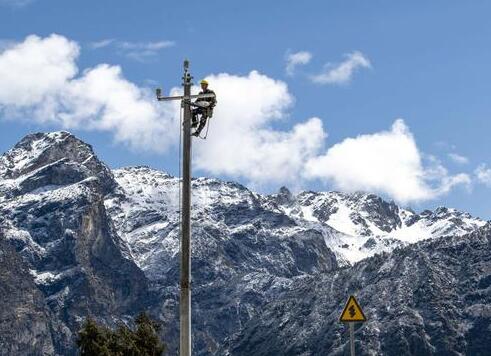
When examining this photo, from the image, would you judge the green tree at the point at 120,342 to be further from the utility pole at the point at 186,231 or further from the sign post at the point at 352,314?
the utility pole at the point at 186,231

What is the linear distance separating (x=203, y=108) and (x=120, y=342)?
8036cm

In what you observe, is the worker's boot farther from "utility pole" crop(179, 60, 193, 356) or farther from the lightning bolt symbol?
the lightning bolt symbol

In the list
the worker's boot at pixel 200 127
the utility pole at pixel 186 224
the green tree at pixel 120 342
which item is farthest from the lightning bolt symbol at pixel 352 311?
the green tree at pixel 120 342

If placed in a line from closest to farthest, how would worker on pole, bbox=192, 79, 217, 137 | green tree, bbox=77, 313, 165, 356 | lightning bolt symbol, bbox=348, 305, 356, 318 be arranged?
worker on pole, bbox=192, 79, 217, 137 < lightning bolt symbol, bbox=348, 305, 356, 318 < green tree, bbox=77, 313, 165, 356

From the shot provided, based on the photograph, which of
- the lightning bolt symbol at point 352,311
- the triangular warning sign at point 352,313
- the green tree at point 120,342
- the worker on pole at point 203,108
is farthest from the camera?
the green tree at point 120,342

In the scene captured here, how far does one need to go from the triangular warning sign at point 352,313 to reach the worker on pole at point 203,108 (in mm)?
9348

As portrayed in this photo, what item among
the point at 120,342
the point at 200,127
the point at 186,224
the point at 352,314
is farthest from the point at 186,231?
the point at 120,342

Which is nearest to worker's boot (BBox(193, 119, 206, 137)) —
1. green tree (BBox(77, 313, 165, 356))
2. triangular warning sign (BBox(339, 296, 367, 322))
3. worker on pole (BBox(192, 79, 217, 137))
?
worker on pole (BBox(192, 79, 217, 137))

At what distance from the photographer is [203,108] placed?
29.9m

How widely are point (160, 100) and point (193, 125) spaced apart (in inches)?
47.0

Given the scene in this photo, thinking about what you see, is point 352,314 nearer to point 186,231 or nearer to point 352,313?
point 352,313

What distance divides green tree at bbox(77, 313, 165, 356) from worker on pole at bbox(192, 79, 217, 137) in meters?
74.3

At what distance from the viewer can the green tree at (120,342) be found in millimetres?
103000

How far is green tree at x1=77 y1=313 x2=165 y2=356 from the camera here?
338 ft
